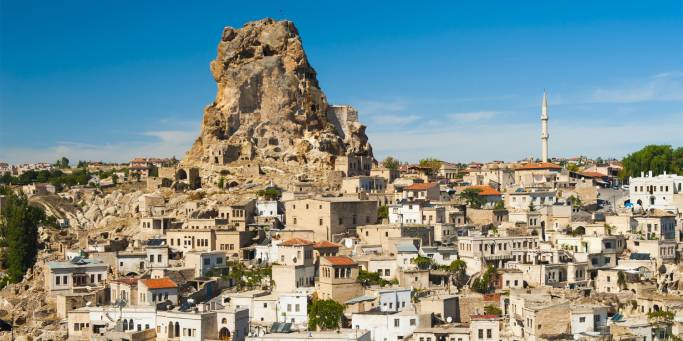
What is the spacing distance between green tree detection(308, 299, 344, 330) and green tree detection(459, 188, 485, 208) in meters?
24.4

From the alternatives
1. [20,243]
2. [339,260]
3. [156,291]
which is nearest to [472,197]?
[339,260]

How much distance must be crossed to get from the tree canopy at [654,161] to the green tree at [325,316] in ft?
157

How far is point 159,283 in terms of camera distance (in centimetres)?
4434

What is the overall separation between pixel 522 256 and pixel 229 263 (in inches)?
606

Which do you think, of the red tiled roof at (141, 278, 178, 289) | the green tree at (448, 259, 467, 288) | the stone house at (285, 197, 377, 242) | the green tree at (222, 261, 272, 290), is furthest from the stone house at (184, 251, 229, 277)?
the green tree at (448, 259, 467, 288)

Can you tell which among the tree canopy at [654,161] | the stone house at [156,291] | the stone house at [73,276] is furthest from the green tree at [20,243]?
the tree canopy at [654,161]

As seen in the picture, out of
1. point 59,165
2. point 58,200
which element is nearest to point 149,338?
point 58,200

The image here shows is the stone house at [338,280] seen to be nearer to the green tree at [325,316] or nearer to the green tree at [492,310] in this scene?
the green tree at [325,316]

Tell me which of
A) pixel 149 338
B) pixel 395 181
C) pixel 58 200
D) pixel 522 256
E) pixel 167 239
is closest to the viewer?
pixel 149 338

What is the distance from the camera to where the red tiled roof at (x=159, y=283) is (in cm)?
4394

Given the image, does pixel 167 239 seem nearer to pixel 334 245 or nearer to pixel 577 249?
pixel 334 245

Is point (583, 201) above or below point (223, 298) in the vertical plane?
above

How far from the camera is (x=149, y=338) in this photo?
40.9 m

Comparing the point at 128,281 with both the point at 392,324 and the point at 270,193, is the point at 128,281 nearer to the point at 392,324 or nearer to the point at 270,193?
the point at 392,324
